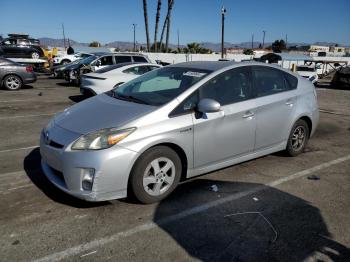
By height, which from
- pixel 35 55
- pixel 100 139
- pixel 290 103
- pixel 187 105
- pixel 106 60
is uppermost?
pixel 35 55

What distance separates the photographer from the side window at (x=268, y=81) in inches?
191

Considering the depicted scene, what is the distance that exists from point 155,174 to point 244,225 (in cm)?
109

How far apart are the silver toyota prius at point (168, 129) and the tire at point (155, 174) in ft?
0.04

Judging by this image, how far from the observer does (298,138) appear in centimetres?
557

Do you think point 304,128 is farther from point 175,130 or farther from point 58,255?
point 58,255

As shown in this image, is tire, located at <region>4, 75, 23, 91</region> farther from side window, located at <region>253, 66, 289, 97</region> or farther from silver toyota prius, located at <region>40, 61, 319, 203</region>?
side window, located at <region>253, 66, 289, 97</region>

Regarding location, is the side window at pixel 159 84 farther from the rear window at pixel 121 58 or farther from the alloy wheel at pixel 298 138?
the rear window at pixel 121 58

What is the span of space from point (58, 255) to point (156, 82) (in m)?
2.71

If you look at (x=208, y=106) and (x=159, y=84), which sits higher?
(x=159, y=84)

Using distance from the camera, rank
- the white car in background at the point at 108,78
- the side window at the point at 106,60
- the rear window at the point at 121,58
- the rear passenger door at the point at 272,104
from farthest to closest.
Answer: the side window at the point at 106,60 < the rear window at the point at 121,58 < the white car in background at the point at 108,78 < the rear passenger door at the point at 272,104

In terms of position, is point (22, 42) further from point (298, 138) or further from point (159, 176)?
point (159, 176)

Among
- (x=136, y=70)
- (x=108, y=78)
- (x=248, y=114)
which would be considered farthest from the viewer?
(x=136, y=70)

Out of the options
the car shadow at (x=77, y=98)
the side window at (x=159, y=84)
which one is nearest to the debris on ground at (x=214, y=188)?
the side window at (x=159, y=84)

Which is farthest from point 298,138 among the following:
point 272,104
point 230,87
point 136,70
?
point 136,70
